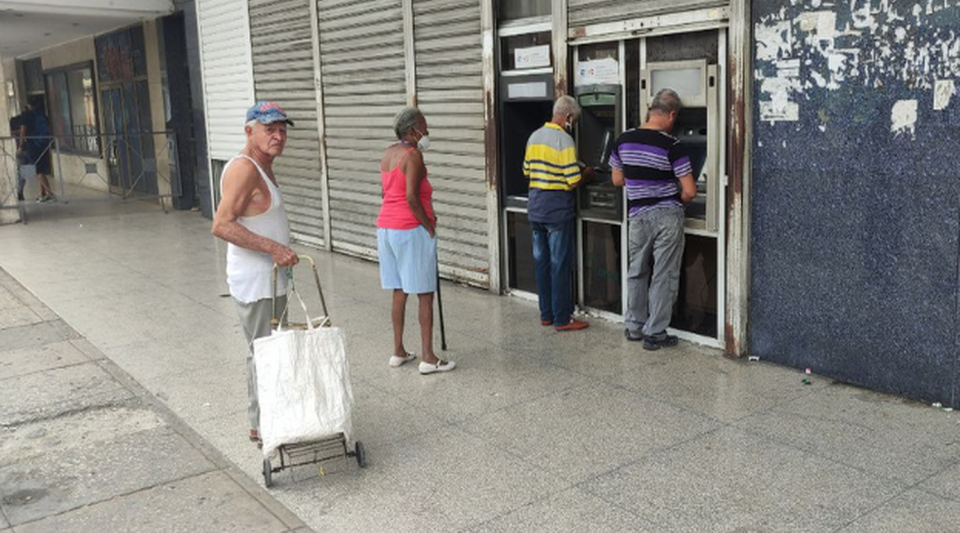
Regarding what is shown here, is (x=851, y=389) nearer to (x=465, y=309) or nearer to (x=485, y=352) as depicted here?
(x=485, y=352)

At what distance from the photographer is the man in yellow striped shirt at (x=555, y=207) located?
622 centimetres

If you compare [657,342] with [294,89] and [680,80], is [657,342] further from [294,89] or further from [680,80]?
[294,89]

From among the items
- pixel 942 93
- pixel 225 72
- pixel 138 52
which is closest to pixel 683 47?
pixel 942 93

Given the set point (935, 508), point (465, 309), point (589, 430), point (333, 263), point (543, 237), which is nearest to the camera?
point (935, 508)

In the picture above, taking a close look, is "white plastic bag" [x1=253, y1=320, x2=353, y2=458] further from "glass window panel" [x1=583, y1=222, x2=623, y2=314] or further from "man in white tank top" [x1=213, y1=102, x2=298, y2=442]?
"glass window panel" [x1=583, y1=222, x2=623, y2=314]

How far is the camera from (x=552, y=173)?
20.6 ft

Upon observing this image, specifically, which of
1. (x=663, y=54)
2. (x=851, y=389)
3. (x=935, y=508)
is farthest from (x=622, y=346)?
(x=935, y=508)

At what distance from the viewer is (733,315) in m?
5.64

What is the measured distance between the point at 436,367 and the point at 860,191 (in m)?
2.70

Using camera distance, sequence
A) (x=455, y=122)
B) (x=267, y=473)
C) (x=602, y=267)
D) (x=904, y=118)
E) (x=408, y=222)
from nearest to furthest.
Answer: (x=267, y=473) → (x=904, y=118) → (x=408, y=222) → (x=602, y=267) → (x=455, y=122)

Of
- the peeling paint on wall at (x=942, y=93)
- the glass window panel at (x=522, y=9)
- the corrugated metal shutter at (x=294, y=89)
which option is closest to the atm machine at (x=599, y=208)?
the glass window panel at (x=522, y=9)

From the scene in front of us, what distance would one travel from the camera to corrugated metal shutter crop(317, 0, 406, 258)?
870cm

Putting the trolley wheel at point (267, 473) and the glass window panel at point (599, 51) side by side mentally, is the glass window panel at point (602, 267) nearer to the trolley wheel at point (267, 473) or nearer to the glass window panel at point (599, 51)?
the glass window panel at point (599, 51)

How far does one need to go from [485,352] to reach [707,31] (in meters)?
2.54
